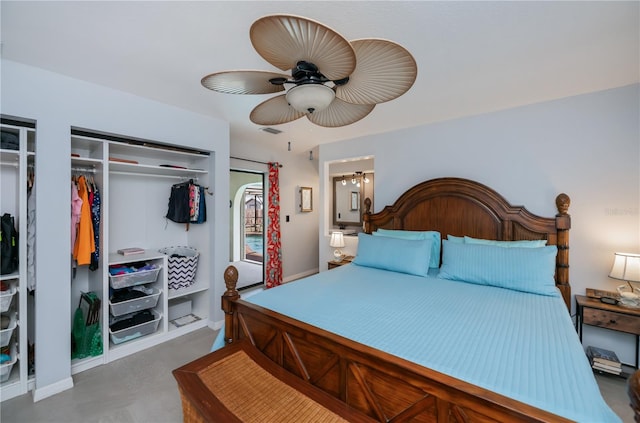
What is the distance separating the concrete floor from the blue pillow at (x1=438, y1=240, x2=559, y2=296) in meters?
0.92

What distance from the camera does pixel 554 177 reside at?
8.32ft

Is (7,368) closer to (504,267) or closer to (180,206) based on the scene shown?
(180,206)

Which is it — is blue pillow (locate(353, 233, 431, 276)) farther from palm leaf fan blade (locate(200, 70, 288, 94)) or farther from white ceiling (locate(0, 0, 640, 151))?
palm leaf fan blade (locate(200, 70, 288, 94))

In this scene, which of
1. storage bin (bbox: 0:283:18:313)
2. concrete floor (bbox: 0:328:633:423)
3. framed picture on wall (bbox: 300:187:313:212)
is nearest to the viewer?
concrete floor (bbox: 0:328:633:423)

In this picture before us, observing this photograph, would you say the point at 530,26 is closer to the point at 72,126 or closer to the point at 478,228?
the point at 478,228

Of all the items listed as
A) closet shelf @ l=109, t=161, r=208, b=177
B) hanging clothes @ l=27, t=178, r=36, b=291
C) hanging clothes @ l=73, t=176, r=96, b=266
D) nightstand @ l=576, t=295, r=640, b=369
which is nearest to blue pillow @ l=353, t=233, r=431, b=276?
nightstand @ l=576, t=295, r=640, b=369

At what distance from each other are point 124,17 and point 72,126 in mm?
1200

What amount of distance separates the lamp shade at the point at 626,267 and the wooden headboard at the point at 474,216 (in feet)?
1.07

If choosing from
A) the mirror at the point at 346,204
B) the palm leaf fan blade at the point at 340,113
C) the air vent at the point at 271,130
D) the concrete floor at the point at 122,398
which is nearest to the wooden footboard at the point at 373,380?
the concrete floor at the point at 122,398

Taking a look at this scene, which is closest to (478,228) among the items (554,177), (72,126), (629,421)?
(554,177)

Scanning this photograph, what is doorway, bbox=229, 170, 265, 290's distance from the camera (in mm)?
4727

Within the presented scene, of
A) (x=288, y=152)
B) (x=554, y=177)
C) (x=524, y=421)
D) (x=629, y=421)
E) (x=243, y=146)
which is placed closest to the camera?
(x=524, y=421)

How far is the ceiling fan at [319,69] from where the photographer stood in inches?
38.6

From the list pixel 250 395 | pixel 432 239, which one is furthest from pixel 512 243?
pixel 250 395
